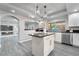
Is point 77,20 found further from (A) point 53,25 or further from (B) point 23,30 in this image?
(B) point 23,30

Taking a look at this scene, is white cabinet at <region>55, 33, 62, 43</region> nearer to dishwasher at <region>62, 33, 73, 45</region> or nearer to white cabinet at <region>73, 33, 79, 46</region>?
dishwasher at <region>62, 33, 73, 45</region>

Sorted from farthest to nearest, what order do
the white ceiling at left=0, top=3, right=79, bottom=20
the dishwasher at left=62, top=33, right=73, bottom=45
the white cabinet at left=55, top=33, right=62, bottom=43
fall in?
1. the white cabinet at left=55, top=33, right=62, bottom=43
2. the dishwasher at left=62, top=33, right=73, bottom=45
3. the white ceiling at left=0, top=3, right=79, bottom=20

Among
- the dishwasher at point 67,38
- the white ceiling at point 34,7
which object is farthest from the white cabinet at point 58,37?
the white ceiling at point 34,7

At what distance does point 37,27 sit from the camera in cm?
737

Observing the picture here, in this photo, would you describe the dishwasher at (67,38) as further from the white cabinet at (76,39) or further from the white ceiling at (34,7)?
the white ceiling at (34,7)

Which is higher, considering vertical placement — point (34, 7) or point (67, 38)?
point (34, 7)

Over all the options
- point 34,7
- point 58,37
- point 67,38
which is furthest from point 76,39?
point 34,7

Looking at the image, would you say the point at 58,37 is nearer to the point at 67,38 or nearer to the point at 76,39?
the point at 67,38

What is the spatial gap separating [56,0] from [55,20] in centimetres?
589

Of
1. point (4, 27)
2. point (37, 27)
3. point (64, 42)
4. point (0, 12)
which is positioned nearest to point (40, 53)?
point (64, 42)

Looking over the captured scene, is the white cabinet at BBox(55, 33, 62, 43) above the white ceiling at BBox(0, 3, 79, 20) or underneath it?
underneath

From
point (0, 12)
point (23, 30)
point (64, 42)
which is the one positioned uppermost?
point (0, 12)

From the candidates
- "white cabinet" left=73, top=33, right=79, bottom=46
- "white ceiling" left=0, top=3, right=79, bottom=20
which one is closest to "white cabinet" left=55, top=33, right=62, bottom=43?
"white cabinet" left=73, top=33, right=79, bottom=46

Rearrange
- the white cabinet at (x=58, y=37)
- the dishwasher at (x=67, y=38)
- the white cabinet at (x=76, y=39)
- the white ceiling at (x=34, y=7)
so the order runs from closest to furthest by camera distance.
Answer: the white ceiling at (x=34, y=7)
the white cabinet at (x=76, y=39)
the dishwasher at (x=67, y=38)
the white cabinet at (x=58, y=37)
